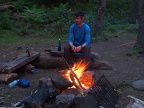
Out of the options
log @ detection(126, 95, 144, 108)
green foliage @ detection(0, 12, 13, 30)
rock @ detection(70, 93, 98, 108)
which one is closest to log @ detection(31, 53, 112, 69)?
log @ detection(126, 95, 144, 108)

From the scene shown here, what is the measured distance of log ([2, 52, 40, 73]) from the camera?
802 centimetres

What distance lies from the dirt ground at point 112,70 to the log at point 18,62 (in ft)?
1.30

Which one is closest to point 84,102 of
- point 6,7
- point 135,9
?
point 6,7

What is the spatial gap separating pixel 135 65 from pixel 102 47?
261 centimetres

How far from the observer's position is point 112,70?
9.33m

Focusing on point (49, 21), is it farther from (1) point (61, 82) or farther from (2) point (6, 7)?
(1) point (61, 82)

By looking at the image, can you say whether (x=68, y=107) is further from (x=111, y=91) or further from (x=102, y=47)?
(x=102, y=47)

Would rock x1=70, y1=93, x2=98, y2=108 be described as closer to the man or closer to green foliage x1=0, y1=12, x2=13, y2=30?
the man

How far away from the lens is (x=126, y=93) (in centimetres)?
755

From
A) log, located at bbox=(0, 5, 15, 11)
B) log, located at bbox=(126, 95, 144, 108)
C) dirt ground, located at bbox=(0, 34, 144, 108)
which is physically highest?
log, located at bbox=(0, 5, 15, 11)

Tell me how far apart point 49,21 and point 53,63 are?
8197 mm

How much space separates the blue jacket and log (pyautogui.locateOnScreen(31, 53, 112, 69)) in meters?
0.76

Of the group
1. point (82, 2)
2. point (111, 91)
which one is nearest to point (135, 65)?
point (111, 91)

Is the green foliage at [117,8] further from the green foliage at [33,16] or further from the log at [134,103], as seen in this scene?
the log at [134,103]
